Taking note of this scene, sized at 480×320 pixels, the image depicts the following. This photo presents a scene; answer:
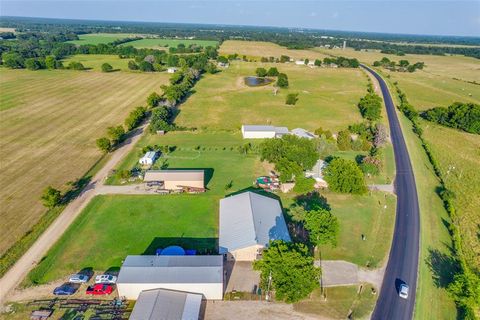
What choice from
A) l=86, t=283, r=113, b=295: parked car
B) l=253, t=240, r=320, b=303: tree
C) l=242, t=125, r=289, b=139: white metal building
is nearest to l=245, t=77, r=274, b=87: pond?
l=242, t=125, r=289, b=139: white metal building

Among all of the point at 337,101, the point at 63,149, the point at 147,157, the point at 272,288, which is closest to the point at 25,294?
the point at 272,288

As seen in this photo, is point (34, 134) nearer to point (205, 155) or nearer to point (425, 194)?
point (205, 155)

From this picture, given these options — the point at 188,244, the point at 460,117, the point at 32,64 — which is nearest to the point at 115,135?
the point at 188,244

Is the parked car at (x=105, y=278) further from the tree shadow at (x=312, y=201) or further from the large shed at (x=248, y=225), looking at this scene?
the tree shadow at (x=312, y=201)

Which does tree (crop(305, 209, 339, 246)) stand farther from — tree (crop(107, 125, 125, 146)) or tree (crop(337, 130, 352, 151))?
tree (crop(107, 125, 125, 146))

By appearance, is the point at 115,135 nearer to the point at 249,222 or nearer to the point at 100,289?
the point at 249,222

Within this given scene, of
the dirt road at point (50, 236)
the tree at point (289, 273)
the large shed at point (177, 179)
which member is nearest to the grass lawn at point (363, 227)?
the tree at point (289, 273)

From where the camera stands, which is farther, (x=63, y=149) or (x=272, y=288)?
(x=63, y=149)
